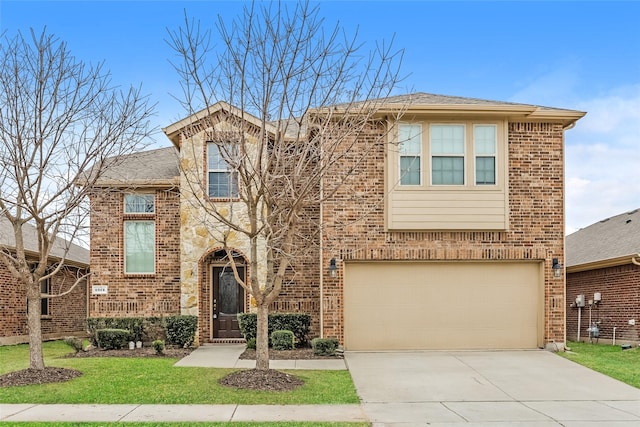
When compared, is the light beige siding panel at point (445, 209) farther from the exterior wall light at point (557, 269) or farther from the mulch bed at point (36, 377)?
the mulch bed at point (36, 377)

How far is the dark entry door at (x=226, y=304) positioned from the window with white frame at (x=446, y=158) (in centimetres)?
594

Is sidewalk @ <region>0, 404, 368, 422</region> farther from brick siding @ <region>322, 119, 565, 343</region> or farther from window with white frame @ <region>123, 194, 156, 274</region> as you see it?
window with white frame @ <region>123, 194, 156, 274</region>

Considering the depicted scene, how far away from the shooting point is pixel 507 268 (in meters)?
14.3

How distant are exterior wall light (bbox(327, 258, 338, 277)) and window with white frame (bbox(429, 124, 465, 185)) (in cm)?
304

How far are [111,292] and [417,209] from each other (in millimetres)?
8303

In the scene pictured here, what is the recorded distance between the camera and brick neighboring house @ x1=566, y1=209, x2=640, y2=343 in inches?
619

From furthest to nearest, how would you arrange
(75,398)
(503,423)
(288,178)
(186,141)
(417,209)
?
1. (186,141)
2. (417,209)
3. (288,178)
4. (75,398)
5. (503,423)

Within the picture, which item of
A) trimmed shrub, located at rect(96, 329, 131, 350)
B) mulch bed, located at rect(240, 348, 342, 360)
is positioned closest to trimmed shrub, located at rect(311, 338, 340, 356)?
mulch bed, located at rect(240, 348, 342, 360)

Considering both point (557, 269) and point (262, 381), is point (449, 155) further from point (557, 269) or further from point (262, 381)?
point (262, 381)

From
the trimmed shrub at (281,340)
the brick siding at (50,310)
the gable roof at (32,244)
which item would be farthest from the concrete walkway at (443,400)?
the gable roof at (32,244)

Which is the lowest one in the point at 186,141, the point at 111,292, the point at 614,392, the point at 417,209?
the point at 614,392

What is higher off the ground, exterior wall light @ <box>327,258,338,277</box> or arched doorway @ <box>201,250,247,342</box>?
exterior wall light @ <box>327,258,338,277</box>

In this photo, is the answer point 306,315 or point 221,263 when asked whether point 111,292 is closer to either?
point 221,263

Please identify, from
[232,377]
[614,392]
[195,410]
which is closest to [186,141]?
[232,377]
